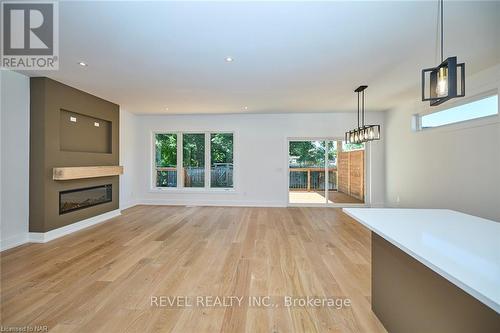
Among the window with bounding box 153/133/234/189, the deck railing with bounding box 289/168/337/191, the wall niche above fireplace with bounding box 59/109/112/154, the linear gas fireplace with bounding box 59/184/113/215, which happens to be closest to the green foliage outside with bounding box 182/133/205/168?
the window with bounding box 153/133/234/189

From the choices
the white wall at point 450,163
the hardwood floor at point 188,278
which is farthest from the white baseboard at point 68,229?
the white wall at point 450,163

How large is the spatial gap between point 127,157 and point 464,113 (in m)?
7.58

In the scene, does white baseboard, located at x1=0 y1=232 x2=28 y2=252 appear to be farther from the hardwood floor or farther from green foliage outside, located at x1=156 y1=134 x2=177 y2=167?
green foliage outside, located at x1=156 y1=134 x2=177 y2=167

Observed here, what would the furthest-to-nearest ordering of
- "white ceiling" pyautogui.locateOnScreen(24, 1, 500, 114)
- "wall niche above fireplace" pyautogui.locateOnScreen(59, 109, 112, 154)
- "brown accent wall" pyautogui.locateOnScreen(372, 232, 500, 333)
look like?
"wall niche above fireplace" pyautogui.locateOnScreen(59, 109, 112, 154) → "white ceiling" pyautogui.locateOnScreen(24, 1, 500, 114) → "brown accent wall" pyautogui.locateOnScreen(372, 232, 500, 333)

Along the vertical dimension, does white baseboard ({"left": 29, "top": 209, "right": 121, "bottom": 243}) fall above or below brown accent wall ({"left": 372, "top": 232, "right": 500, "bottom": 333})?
below

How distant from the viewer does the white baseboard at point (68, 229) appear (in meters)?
3.93

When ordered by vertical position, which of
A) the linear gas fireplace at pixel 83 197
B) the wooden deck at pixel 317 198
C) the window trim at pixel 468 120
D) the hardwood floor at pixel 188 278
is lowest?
the hardwood floor at pixel 188 278

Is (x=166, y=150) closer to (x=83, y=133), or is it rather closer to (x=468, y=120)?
(x=83, y=133)

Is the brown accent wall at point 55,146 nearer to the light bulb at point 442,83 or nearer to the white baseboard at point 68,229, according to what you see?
the white baseboard at point 68,229

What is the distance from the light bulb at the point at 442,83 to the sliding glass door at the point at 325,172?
5365 mm

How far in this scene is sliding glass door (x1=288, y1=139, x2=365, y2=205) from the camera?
7008 millimetres

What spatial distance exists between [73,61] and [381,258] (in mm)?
4347

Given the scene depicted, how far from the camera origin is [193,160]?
7367mm

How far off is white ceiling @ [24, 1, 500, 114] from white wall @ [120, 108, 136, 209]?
6.56 feet
